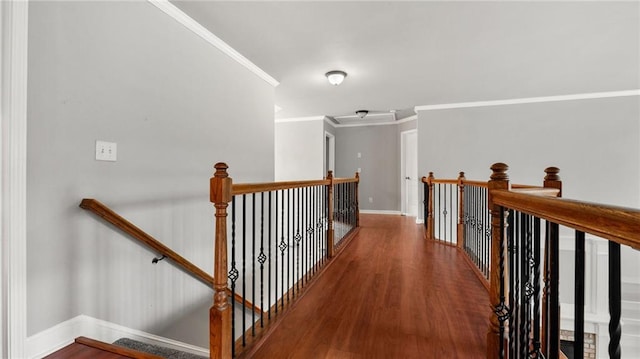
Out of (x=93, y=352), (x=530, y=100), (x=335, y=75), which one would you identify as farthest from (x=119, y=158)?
(x=530, y=100)

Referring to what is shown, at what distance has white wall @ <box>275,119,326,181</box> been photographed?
20.2 ft

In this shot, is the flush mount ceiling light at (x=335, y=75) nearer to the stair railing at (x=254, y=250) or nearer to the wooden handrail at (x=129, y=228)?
the stair railing at (x=254, y=250)

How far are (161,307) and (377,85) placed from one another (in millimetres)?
3651

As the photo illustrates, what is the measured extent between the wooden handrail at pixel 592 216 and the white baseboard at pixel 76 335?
2198mm

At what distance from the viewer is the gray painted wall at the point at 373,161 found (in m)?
6.80

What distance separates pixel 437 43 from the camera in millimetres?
2803

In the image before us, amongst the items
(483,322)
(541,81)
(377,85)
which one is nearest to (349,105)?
(377,85)

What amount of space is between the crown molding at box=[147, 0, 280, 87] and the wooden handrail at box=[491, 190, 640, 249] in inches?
103

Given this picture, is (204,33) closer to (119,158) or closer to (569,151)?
(119,158)

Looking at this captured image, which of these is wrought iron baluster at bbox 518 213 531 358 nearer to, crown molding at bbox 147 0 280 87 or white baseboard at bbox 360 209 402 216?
crown molding at bbox 147 0 280 87

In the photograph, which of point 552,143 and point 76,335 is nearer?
point 76,335

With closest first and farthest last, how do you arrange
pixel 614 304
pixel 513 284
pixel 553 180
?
pixel 614 304, pixel 513 284, pixel 553 180

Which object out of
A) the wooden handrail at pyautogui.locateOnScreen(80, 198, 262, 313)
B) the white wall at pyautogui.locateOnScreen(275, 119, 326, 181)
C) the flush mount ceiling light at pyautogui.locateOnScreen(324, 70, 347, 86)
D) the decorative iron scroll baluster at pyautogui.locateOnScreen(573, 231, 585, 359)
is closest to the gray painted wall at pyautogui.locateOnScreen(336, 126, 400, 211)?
the white wall at pyautogui.locateOnScreen(275, 119, 326, 181)

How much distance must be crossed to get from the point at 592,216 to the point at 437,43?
269 cm
